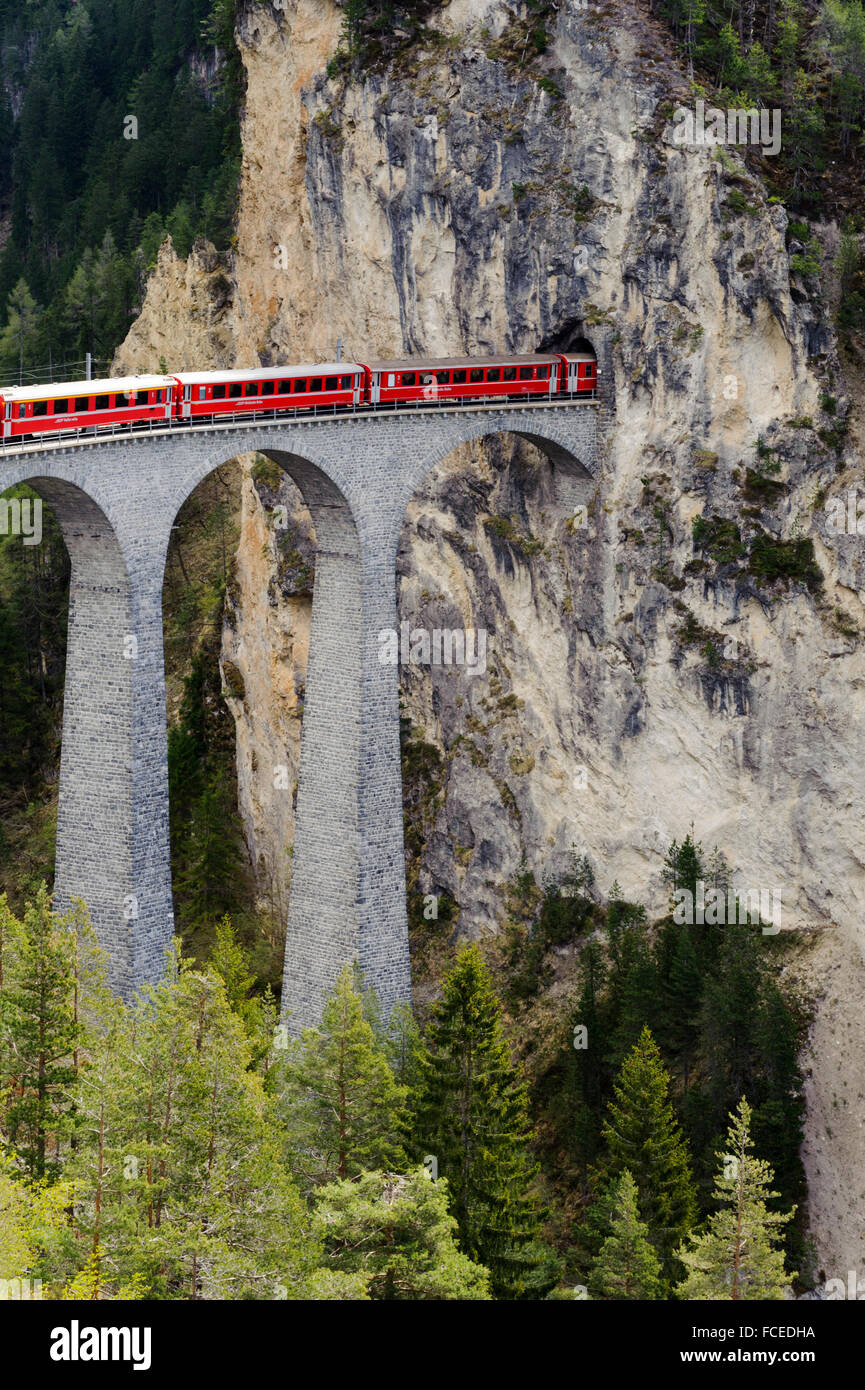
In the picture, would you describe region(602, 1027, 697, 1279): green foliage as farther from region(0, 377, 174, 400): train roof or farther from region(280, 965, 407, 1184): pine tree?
region(0, 377, 174, 400): train roof

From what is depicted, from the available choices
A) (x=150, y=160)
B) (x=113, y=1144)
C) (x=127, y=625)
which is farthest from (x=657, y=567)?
(x=150, y=160)

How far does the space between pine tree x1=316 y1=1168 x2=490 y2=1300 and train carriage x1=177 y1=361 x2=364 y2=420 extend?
21.4 meters

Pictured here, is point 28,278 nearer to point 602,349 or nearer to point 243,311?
point 243,311

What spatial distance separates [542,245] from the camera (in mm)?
63281

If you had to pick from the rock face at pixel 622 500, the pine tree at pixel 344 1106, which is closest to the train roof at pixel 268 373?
the rock face at pixel 622 500

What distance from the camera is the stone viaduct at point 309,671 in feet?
172

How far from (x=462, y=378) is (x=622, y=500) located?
6.96 m

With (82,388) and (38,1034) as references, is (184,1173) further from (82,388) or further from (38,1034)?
(82,388)

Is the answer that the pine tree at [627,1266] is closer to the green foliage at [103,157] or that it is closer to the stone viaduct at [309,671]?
the stone viaduct at [309,671]

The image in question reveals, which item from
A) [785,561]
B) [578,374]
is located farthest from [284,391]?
[785,561]

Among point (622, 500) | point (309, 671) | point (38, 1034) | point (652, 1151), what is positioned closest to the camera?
point (38, 1034)

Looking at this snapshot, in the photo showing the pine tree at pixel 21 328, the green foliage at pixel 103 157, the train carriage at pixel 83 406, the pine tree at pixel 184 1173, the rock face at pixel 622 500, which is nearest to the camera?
the pine tree at pixel 184 1173

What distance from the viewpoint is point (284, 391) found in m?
56.2

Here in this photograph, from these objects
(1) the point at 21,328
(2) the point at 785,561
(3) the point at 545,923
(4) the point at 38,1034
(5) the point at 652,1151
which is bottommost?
(5) the point at 652,1151
